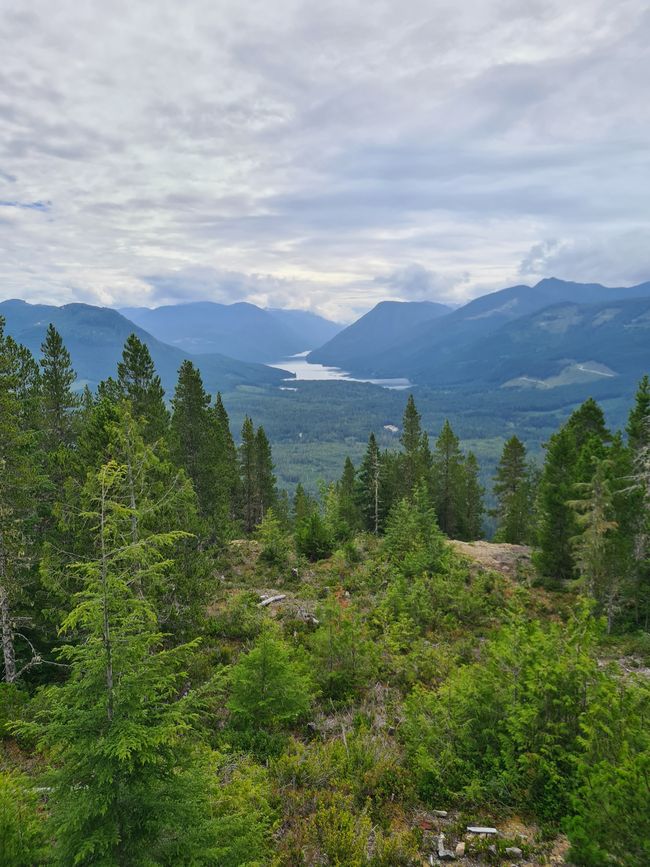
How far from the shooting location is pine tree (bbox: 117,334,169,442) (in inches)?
854

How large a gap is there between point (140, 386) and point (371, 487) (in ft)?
81.3

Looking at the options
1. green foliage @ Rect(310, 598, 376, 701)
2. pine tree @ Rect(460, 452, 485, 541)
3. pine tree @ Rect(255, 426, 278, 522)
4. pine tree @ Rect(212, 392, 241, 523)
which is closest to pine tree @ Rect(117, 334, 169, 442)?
pine tree @ Rect(212, 392, 241, 523)

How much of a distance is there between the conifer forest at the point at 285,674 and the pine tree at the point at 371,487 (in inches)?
500

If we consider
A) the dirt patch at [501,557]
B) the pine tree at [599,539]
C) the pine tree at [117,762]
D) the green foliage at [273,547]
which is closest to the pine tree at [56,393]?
the green foliage at [273,547]

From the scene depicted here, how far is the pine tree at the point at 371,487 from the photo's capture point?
135 feet

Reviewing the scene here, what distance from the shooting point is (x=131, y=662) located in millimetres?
6102

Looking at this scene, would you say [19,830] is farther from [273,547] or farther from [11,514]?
[273,547]

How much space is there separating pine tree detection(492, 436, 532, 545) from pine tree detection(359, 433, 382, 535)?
11.7 metres

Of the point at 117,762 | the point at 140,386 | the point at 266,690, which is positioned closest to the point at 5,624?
the point at 266,690

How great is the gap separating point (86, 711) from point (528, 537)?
4144 cm

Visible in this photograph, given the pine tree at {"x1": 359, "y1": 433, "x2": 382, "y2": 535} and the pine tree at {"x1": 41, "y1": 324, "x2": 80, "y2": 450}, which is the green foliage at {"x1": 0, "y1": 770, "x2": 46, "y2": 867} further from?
the pine tree at {"x1": 359, "y1": 433, "x2": 382, "y2": 535}

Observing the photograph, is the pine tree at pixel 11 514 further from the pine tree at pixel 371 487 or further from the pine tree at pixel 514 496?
the pine tree at pixel 514 496

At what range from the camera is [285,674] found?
Result: 461 inches

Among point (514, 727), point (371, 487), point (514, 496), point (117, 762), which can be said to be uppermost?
point (117, 762)
